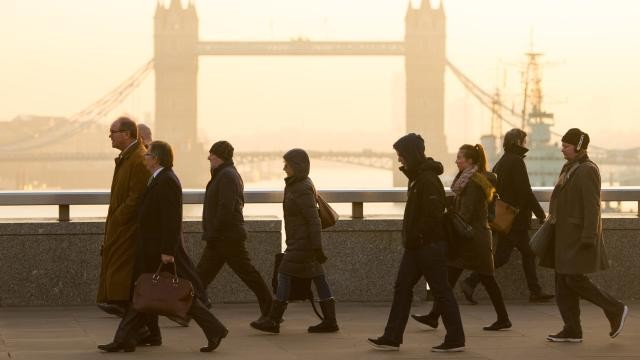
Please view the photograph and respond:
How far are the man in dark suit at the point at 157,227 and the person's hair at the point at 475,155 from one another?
182 cm

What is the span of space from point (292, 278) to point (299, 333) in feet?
0.98

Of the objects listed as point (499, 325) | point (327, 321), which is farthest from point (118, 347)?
point (499, 325)

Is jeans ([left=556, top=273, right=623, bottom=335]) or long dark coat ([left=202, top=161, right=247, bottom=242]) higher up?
long dark coat ([left=202, top=161, right=247, bottom=242])

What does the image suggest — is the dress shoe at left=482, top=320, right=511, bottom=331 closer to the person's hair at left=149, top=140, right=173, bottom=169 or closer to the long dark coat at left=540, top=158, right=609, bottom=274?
the long dark coat at left=540, top=158, right=609, bottom=274

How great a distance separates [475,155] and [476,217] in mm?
369

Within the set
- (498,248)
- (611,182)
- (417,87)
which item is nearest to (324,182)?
(417,87)

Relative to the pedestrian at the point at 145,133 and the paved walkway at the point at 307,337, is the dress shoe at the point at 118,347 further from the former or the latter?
the pedestrian at the point at 145,133

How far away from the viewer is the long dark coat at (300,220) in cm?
708

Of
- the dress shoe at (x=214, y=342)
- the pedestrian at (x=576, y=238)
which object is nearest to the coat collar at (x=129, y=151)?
the dress shoe at (x=214, y=342)

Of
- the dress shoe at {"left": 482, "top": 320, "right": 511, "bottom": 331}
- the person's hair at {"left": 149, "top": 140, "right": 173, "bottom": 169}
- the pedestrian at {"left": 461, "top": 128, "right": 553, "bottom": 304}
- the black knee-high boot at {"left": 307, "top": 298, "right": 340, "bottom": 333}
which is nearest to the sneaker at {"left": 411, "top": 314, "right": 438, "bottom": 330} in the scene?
the dress shoe at {"left": 482, "top": 320, "right": 511, "bottom": 331}

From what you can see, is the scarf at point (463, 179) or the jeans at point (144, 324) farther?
the scarf at point (463, 179)

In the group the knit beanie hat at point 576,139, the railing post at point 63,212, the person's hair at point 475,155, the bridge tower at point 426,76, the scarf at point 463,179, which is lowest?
the railing post at point 63,212

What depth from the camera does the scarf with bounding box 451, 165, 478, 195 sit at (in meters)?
7.35

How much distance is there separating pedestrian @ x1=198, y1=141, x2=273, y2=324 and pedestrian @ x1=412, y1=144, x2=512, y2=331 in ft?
3.12
